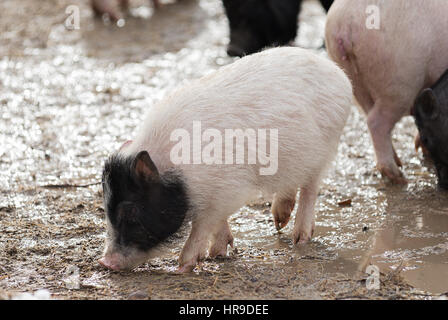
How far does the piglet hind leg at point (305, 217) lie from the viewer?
168 inches

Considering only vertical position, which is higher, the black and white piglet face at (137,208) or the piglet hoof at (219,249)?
the black and white piglet face at (137,208)

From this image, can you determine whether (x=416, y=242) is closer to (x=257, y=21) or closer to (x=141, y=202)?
(x=141, y=202)

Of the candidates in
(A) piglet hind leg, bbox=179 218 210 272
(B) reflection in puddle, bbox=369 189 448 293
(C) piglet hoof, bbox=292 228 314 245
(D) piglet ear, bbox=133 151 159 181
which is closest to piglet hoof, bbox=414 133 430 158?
(B) reflection in puddle, bbox=369 189 448 293

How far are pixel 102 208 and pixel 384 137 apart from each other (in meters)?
1.92

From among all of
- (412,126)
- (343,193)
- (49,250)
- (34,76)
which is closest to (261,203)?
(343,193)

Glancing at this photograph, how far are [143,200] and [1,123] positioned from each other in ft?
10.1

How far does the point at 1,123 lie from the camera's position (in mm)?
6289

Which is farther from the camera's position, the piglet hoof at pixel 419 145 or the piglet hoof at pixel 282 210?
the piglet hoof at pixel 419 145

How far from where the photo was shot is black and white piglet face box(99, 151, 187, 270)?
3.60 metres

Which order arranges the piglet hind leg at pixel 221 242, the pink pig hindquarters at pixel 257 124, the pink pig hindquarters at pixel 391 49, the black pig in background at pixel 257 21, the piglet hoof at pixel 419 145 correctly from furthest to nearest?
the black pig in background at pixel 257 21
the piglet hoof at pixel 419 145
the pink pig hindquarters at pixel 391 49
the piglet hind leg at pixel 221 242
the pink pig hindquarters at pixel 257 124

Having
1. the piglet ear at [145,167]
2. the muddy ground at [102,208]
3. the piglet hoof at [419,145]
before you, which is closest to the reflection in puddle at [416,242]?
the muddy ground at [102,208]

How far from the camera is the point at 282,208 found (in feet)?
14.2

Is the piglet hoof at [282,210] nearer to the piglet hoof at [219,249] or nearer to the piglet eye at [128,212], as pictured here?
the piglet hoof at [219,249]

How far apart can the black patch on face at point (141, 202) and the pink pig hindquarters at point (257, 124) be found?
0.25 feet
